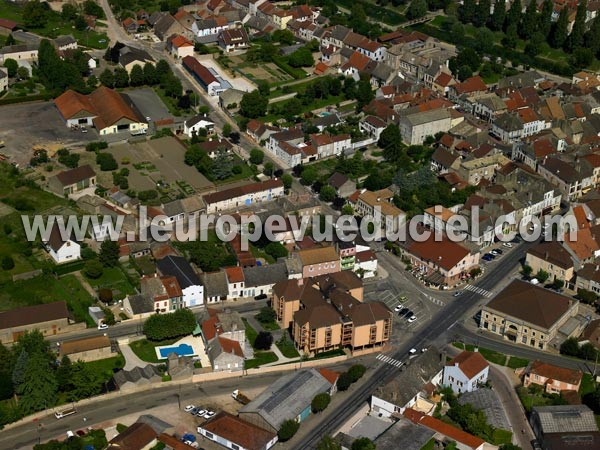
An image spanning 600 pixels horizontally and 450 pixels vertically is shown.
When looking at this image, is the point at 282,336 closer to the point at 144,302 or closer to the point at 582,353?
the point at 144,302

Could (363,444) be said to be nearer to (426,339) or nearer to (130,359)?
(426,339)

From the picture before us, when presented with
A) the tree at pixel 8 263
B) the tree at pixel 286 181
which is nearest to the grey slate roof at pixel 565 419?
the tree at pixel 286 181

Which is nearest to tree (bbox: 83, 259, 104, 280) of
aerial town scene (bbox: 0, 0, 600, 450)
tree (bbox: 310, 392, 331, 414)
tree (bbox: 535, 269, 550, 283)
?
aerial town scene (bbox: 0, 0, 600, 450)

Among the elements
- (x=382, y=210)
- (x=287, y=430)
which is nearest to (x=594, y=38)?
(x=382, y=210)

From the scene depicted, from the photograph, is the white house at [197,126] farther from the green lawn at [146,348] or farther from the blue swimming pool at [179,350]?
the blue swimming pool at [179,350]

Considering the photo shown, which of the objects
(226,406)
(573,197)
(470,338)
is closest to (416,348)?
(470,338)

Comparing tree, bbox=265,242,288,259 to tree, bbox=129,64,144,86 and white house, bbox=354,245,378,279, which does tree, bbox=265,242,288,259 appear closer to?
white house, bbox=354,245,378,279

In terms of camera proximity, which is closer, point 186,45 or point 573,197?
point 573,197
